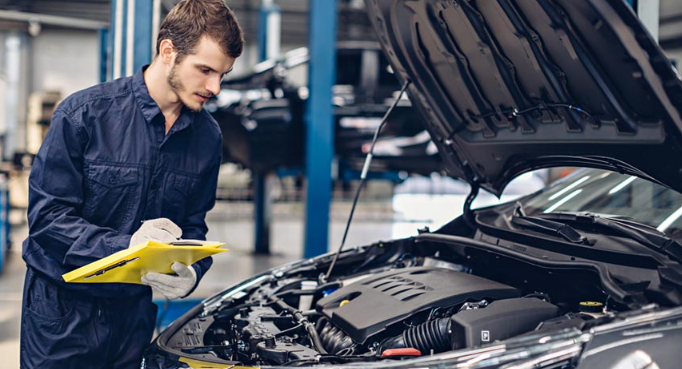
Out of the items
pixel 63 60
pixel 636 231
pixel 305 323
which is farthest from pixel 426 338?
pixel 63 60

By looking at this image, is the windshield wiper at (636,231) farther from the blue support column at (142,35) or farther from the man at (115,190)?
the blue support column at (142,35)

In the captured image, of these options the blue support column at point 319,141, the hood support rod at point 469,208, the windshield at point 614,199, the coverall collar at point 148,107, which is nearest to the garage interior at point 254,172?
the blue support column at point 319,141

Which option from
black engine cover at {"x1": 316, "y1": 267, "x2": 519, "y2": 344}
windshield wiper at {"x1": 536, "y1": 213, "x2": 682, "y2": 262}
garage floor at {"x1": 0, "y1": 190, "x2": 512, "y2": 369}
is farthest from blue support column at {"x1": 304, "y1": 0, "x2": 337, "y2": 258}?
windshield wiper at {"x1": 536, "y1": 213, "x2": 682, "y2": 262}

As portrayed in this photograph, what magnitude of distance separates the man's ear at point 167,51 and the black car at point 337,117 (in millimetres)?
3266

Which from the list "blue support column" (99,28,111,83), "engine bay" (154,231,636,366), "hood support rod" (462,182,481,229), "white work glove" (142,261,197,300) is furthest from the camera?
"blue support column" (99,28,111,83)

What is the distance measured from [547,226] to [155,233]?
113cm

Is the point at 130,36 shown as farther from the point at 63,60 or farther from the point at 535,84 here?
the point at 63,60

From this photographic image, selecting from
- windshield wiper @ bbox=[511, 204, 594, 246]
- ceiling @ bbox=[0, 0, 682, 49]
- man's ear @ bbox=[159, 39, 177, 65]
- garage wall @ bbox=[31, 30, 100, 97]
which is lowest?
windshield wiper @ bbox=[511, 204, 594, 246]

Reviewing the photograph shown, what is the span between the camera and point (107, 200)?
1.70 m

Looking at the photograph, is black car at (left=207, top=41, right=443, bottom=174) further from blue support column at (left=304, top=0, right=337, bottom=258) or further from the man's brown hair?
the man's brown hair

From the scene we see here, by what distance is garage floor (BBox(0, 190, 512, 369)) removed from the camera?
418 centimetres

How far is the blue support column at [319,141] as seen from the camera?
3994 mm

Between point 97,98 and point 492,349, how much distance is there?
4.02ft

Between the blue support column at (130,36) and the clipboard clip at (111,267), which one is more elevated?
the blue support column at (130,36)
